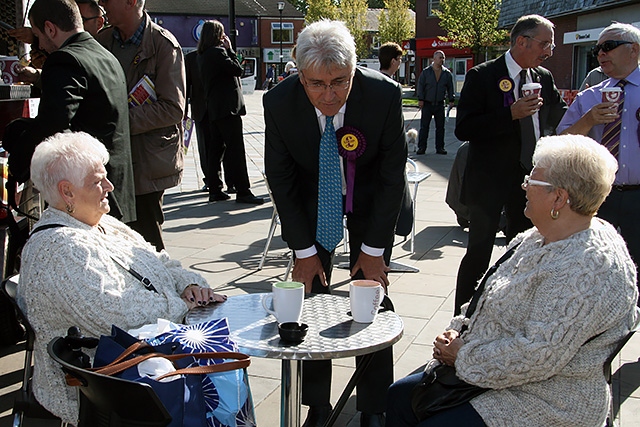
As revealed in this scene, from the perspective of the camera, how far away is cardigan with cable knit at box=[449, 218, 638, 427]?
6.96ft

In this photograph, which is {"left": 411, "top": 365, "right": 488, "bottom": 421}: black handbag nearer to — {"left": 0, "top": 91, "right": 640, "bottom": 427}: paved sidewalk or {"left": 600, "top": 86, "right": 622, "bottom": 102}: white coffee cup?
{"left": 0, "top": 91, "right": 640, "bottom": 427}: paved sidewalk

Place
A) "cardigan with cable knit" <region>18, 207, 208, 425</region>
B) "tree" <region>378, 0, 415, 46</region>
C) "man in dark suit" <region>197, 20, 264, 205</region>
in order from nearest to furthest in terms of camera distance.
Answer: "cardigan with cable knit" <region>18, 207, 208, 425</region> → "man in dark suit" <region>197, 20, 264, 205</region> → "tree" <region>378, 0, 415, 46</region>

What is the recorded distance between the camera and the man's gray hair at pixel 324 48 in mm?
2654

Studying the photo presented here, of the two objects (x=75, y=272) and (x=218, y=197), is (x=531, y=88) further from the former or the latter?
(x=218, y=197)

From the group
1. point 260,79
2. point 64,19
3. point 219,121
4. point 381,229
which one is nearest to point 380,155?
point 381,229

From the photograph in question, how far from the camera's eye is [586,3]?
18.6 metres

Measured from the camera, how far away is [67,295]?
7.79ft

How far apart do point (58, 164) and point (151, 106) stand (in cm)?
175

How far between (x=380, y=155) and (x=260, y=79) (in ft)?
207

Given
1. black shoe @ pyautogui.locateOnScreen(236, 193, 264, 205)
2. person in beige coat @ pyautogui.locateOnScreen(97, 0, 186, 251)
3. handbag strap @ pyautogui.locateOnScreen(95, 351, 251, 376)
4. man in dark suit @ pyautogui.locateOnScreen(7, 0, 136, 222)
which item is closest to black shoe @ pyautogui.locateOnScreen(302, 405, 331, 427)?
handbag strap @ pyautogui.locateOnScreen(95, 351, 251, 376)

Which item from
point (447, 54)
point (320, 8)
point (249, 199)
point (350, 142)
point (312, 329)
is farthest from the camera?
point (320, 8)

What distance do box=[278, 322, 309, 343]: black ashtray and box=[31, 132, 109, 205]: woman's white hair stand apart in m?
0.95

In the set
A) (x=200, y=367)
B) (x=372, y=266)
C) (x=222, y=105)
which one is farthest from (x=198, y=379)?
(x=222, y=105)

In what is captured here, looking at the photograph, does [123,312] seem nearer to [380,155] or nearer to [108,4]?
[380,155]
